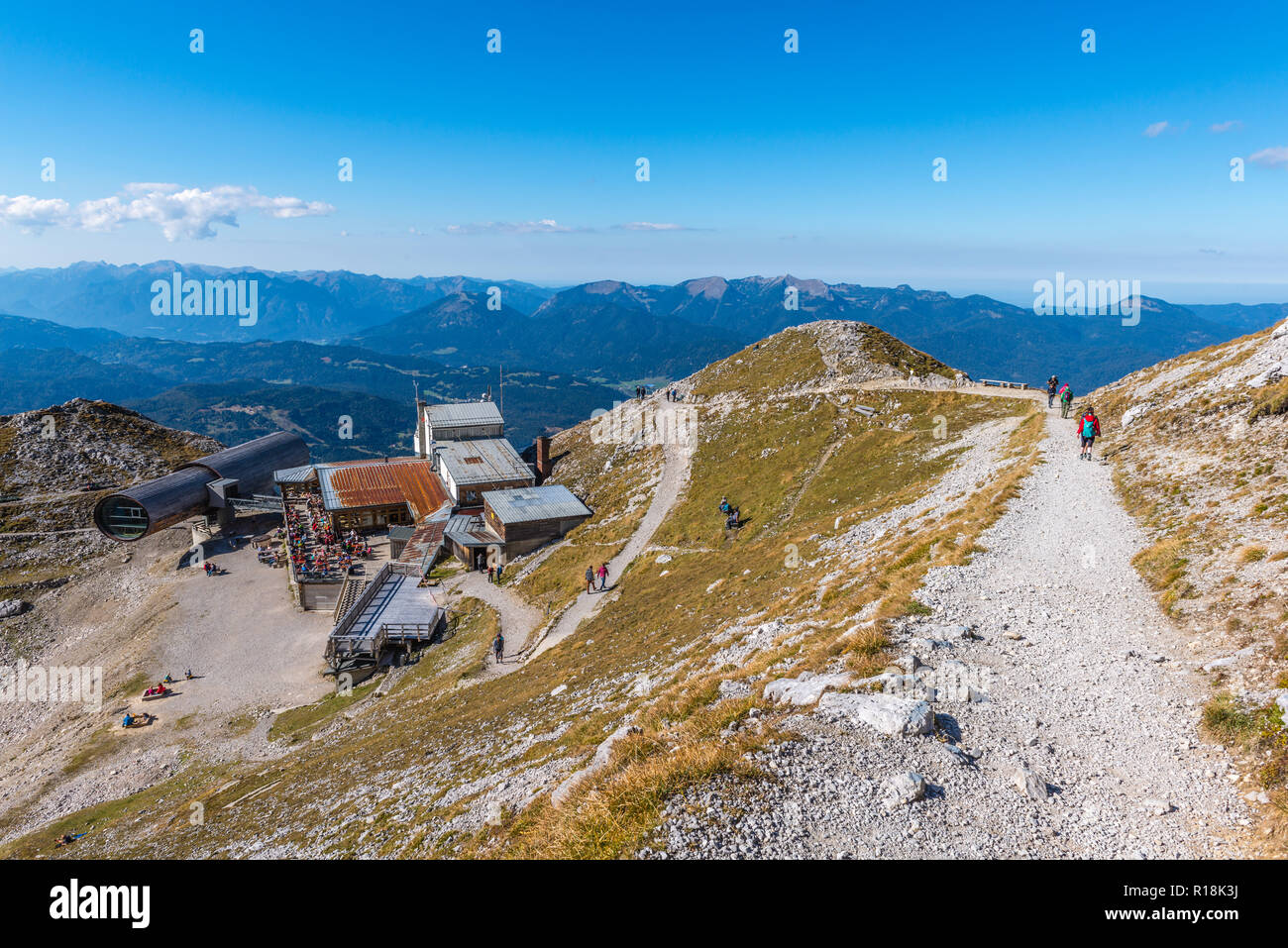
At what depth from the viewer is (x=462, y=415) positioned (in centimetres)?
9312

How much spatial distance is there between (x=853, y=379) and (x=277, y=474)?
260 ft

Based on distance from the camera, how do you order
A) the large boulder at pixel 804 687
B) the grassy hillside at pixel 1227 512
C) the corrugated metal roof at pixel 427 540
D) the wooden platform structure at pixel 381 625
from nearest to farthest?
the grassy hillside at pixel 1227 512 → the large boulder at pixel 804 687 → the wooden platform structure at pixel 381 625 → the corrugated metal roof at pixel 427 540

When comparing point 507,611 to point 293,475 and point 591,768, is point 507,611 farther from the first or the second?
point 293,475

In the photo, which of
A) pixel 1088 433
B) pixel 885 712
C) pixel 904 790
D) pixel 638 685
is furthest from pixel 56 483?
pixel 1088 433

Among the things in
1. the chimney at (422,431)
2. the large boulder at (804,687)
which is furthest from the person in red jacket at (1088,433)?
the chimney at (422,431)

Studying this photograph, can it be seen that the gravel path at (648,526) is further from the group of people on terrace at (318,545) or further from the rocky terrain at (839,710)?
the group of people on terrace at (318,545)

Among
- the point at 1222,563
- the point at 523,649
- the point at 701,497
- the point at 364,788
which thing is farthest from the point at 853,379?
the point at 364,788

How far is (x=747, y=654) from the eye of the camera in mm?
21438

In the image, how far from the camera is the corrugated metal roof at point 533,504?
64.3 m

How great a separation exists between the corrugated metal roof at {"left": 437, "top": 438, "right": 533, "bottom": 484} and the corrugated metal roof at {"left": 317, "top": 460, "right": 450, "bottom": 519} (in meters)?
3.79

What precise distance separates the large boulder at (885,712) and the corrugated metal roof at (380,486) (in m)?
67.7

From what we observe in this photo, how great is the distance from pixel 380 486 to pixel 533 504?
23264 millimetres
